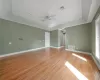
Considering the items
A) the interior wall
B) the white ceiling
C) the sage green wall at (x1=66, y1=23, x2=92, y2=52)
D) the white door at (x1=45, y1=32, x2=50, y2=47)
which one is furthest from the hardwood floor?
the white door at (x1=45, y1=32, x2=50, y2=47)

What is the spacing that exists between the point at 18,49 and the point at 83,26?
5.79 metres

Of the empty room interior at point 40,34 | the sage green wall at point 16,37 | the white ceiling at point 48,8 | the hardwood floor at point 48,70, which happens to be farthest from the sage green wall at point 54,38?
the hardwood floor at point 48,70

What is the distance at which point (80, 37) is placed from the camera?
5250mm

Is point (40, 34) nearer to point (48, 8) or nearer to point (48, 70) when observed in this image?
point (48, 8)

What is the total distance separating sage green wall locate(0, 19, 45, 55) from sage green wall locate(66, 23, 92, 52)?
360 centimetres

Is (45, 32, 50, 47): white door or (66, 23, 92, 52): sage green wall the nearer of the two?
(66, 23, 92, 52): sage green wall

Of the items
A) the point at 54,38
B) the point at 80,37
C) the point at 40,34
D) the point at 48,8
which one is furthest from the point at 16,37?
the point at 80,37

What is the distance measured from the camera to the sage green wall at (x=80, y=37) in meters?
4.81

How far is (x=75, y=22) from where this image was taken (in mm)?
5285

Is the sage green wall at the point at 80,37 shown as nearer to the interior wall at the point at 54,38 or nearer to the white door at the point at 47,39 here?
the interior wall at the point at 54,38

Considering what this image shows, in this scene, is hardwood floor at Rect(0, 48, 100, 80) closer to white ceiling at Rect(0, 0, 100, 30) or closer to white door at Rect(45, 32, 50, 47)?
white ceiling at Rect(0, 0, 100, 30)

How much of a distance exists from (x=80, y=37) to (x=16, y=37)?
213 inches

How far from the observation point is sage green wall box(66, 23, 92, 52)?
4809 millimetres

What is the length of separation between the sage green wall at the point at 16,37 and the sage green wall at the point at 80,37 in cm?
360
